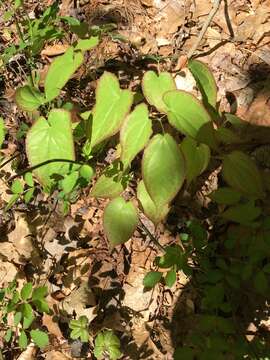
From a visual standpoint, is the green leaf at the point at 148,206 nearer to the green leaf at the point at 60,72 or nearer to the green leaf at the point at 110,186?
the green leaf at the point at 110,186

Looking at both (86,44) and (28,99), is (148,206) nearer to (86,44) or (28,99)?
(28,99)

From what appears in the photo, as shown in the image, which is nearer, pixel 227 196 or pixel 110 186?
pixel 110 186

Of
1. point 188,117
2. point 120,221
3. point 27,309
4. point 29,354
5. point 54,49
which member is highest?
point 188,117

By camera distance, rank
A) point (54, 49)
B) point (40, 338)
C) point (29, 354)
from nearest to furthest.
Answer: point (40, 338) < point (29, 354) < point (54, 49)

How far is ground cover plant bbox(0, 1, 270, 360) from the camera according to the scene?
1.38 metres

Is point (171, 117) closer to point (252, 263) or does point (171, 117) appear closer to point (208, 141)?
point (208, 141)

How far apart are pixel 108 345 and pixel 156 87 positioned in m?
1.25

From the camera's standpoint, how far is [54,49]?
2867mm

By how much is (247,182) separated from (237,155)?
10 centimetres

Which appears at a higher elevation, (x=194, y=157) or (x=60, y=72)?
(x=60, y=72)

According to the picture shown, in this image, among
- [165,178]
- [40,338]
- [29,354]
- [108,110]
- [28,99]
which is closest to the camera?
[165,178]

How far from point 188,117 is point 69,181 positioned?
706 millimetres

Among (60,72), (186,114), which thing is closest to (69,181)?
(60,72)

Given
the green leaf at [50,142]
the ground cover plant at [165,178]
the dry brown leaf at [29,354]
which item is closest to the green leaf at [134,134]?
the ground cover plant at [165,178]
